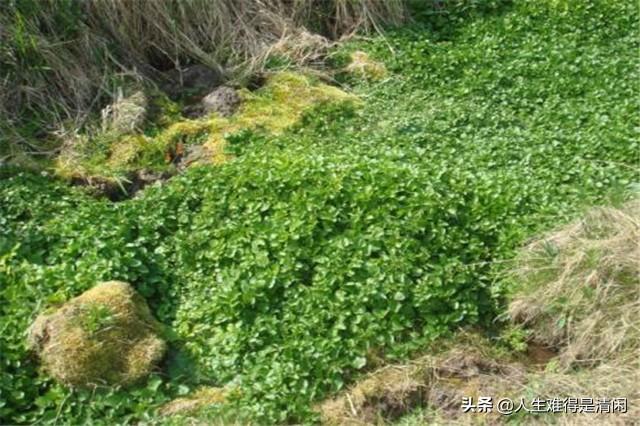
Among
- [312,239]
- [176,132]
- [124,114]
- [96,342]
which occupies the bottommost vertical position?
[96,342]

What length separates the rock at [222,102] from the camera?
6.29 m

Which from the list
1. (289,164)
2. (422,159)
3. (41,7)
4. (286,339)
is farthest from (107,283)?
(41,7)

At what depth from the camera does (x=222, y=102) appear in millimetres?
6336

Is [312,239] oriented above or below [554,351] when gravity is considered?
above

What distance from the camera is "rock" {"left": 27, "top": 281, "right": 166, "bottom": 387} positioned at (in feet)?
13.7

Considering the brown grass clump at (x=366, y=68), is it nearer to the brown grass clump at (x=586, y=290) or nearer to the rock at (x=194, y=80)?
the rock at (x=194, y=80)

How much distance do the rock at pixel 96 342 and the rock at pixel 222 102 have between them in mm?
2175

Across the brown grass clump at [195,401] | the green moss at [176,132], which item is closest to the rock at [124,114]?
the green moss at [176,132]

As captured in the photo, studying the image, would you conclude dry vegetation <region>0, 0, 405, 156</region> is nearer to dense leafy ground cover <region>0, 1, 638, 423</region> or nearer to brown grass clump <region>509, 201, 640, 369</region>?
dense leafy ground cover <region>0, 1, 638, 423</region>

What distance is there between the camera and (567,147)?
18.9 feet

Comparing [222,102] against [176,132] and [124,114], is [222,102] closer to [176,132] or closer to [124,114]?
[176,132]

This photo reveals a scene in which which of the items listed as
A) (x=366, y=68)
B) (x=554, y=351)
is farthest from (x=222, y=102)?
(x=554, y=351)

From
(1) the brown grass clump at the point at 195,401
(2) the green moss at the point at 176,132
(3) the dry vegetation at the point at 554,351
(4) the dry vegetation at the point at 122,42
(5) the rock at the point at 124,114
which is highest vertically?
(4) the dry vegetation at the point at 122,42

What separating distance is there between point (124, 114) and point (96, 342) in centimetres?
219
